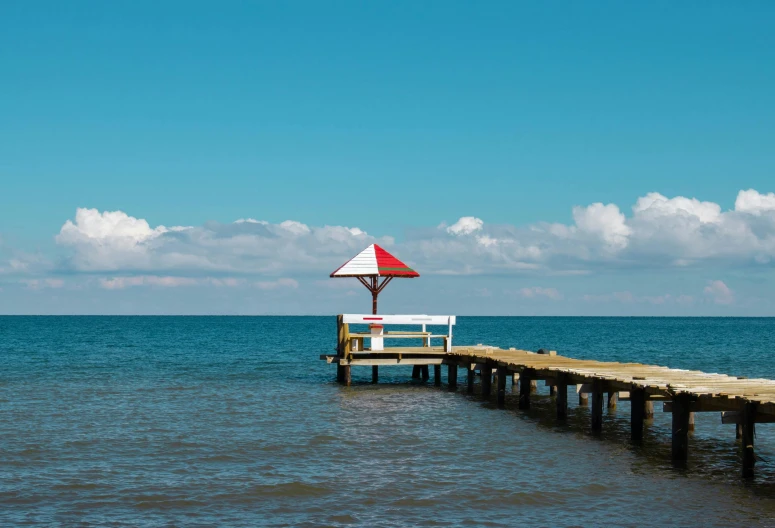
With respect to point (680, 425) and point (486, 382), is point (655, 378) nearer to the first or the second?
point (680, 425)

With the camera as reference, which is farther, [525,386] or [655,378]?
[525,386]

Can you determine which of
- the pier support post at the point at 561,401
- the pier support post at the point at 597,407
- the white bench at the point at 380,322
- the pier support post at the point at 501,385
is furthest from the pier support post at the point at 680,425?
the white bench at the point at 380,322

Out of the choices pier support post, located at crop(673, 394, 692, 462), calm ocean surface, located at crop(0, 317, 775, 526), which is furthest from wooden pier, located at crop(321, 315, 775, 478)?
calm ocean surface, located at crop(0, 317, 775, 526)

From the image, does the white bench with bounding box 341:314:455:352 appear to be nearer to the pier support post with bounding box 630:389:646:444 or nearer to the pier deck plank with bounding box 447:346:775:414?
the pier deck plank with bounding box 447:346:775:414

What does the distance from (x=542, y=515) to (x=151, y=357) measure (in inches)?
1789

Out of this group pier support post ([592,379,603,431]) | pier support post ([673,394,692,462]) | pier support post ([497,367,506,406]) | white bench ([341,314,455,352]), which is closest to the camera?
pier support post ([673,394,692,462])

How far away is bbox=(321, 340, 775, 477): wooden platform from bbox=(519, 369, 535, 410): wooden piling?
3 centimetres

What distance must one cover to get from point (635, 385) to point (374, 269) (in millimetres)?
14750

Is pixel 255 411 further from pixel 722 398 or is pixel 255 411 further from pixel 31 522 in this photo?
pixel 722 398

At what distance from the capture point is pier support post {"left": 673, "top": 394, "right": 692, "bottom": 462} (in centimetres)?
1639

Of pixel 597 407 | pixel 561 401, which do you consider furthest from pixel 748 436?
pixel 561 401

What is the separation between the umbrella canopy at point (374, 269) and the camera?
31250 mm

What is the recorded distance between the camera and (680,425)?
54.7 feet

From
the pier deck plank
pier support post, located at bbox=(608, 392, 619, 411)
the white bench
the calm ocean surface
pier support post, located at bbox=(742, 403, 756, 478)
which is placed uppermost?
the white bench
